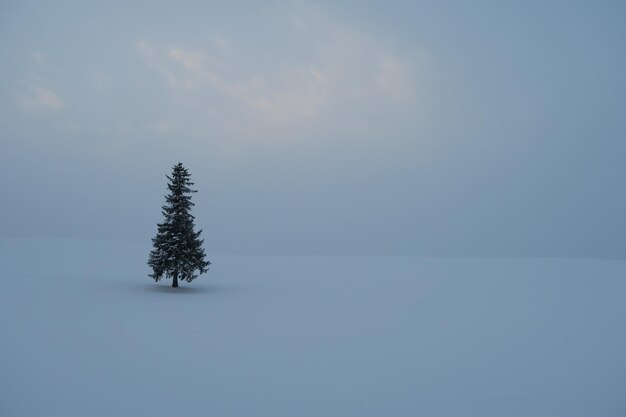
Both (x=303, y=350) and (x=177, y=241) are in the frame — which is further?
(x=177, y=241)

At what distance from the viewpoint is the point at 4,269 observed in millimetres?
33656

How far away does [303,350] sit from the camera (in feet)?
50.3

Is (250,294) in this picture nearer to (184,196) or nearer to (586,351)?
(184,196)

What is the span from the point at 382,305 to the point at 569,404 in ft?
46.7

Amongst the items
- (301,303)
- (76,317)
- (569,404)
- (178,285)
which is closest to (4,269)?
(178,285)

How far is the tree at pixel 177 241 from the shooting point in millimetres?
30297

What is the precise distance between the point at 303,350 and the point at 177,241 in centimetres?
1843

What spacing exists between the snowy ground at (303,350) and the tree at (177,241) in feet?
4.64

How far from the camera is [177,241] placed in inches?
1209

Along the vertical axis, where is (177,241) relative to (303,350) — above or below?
above

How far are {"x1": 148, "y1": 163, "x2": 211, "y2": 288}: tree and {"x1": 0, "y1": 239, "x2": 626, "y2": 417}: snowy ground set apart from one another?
1.42 m

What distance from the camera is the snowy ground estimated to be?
10.9 m

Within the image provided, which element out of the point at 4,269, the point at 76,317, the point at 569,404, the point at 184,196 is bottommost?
the point at 569,404

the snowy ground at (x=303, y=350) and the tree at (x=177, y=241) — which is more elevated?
the tree at (x=177, y=241)
